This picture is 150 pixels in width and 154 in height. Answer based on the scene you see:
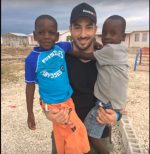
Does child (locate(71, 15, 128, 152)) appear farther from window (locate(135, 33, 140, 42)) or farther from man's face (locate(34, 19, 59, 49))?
window (locate(135, 33, 140, 42))

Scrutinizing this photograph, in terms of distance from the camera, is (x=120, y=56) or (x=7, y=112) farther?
(x=7, y=112)

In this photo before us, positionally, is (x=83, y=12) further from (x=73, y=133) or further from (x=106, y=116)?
(x=73, y=133)

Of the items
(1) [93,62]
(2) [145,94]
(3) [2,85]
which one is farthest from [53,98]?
(3) [2,85]

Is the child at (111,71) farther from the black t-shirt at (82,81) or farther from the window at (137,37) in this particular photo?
the window at (137,37)

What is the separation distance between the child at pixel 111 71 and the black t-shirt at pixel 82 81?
83 mm

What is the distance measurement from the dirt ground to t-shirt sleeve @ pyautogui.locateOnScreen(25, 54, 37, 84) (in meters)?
2.82

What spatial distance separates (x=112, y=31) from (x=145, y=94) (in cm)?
666

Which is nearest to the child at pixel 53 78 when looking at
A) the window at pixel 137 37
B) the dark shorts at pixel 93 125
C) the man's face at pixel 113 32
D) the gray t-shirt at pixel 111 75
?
the dark shorts at pixel 93 125

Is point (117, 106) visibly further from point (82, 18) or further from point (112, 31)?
point (82, 18)

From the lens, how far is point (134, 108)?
7133mm

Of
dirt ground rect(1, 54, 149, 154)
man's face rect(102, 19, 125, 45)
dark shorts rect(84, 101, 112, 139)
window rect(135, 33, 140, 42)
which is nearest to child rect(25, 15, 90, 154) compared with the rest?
dark shorts rect(84, 101, 112, 139)

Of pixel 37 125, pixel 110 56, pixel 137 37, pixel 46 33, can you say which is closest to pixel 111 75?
pixel 110 56

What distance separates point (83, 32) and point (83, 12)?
7.7 inches

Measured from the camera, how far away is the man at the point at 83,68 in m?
2.28
